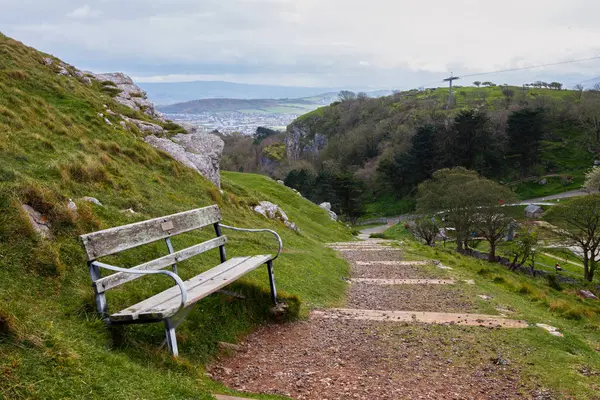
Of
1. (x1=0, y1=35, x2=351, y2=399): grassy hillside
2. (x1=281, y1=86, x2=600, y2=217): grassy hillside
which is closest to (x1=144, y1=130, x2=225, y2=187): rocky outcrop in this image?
(x1=0, y1=35, x2=351, y2=399): grassy hillside

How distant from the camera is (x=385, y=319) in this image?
831 centimetres

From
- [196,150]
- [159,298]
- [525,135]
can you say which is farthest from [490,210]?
[525,135]

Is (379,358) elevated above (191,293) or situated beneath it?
situated beneath

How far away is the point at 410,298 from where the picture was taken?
10789mm

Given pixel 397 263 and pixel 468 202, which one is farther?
pixel 468 202

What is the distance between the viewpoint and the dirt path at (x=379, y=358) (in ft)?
17.2

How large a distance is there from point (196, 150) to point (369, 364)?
18.9 m

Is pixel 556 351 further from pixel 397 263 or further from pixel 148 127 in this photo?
pixel 148 127

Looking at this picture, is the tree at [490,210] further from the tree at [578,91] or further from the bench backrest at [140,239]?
the tree at [578,91]

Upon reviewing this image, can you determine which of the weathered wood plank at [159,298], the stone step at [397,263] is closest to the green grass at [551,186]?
the stone step at [397,263]

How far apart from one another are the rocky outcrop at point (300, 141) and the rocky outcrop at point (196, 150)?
387 feet

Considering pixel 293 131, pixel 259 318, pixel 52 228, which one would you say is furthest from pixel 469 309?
pixel 293 131

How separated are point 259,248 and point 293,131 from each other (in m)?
150

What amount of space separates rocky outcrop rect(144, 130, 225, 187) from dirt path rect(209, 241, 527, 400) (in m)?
13.7
